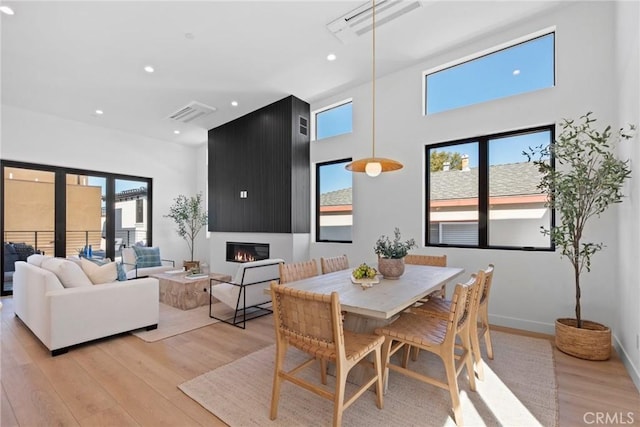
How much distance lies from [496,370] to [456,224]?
2.02 meters

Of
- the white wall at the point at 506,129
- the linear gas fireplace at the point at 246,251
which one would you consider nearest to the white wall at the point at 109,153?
the linear gas fireplace at the point at 246,251

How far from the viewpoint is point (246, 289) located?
153 inches

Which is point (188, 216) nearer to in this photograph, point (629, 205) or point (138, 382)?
point (138, 382)

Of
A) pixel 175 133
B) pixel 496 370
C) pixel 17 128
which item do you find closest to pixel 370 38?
pixel 496 370

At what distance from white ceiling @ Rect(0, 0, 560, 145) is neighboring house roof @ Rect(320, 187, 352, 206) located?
69.2 inches

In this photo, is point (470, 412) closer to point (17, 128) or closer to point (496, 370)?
point (496, 370)

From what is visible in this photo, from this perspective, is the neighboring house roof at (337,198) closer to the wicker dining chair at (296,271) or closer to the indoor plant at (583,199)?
the wicker dining chair at (296,271)

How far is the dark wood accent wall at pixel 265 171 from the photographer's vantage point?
5328 mm

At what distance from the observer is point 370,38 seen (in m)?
3.66

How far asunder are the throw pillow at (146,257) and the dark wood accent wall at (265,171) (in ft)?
4.47

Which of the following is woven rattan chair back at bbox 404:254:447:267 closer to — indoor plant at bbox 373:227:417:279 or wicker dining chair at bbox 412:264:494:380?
wicker dining chair at bbox 412:264:494:380

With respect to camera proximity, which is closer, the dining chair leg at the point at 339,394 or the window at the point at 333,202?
the dining chair leg at the point at 339,394

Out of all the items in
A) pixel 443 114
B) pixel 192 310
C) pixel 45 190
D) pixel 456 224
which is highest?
pixel 443 114

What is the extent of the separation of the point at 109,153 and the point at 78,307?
485 centimetres
